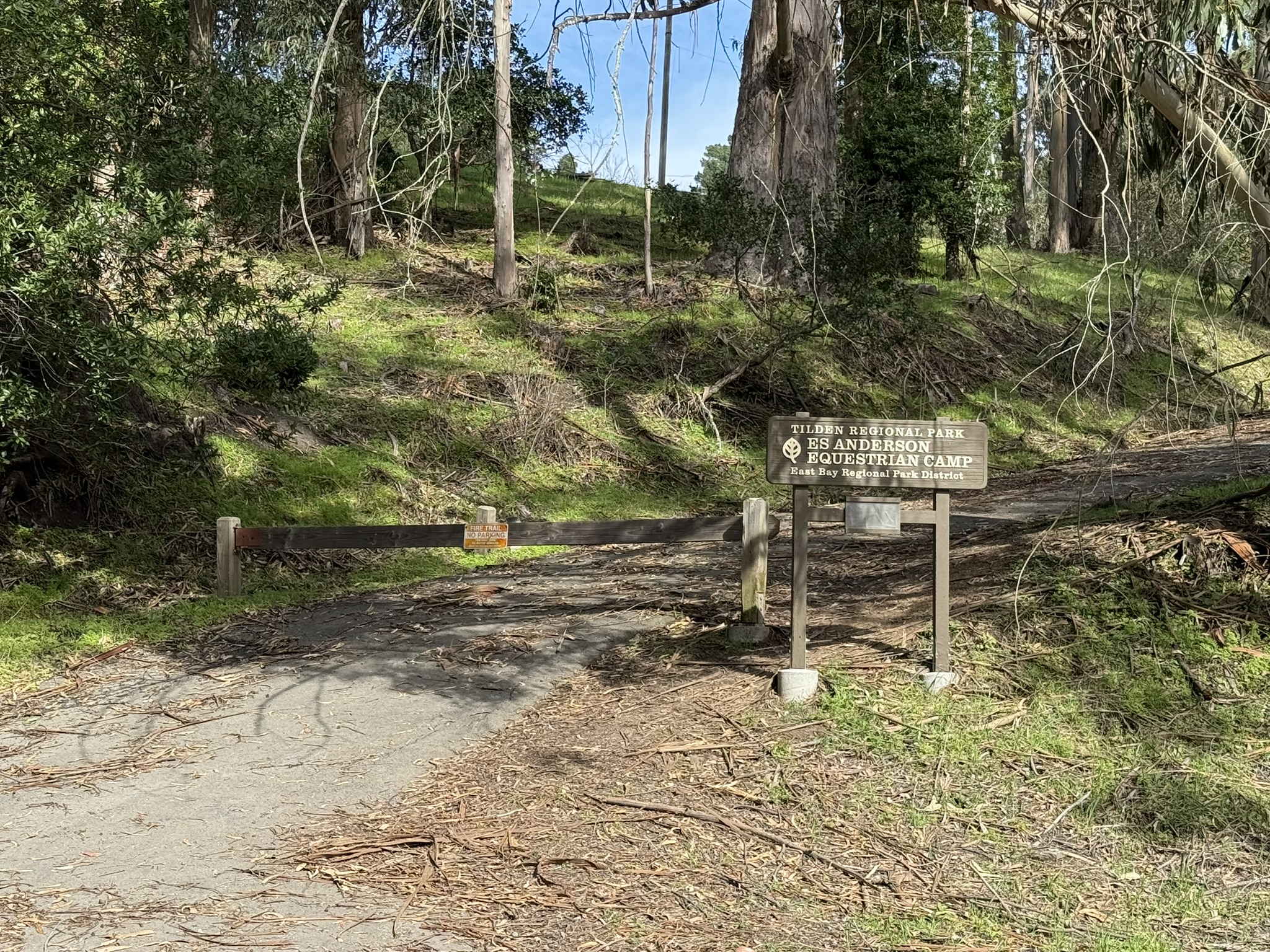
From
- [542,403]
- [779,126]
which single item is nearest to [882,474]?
[542,403]

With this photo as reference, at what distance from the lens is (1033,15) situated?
646 cm

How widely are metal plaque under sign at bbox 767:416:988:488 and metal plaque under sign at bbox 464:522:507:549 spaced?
10.7ft

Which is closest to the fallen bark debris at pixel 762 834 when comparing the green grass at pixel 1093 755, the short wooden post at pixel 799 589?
the green grass at pixel 1093 755

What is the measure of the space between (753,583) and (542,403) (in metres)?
9.16

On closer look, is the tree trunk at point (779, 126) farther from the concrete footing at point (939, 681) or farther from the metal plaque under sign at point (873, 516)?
the concrete footing at point (939, 681)

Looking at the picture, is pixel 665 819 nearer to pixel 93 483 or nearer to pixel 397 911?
pixel 397 911

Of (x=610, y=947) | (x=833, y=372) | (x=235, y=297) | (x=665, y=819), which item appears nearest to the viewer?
(x=610, y=947)

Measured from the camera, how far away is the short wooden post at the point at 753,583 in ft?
26.6

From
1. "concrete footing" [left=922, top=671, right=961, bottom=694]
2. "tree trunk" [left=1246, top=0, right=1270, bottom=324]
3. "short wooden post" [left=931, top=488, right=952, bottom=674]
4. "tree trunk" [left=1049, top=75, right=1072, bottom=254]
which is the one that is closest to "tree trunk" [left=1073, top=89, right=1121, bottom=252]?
"tree trunk" [left=1246, top=0, right=1270, bottom=324]

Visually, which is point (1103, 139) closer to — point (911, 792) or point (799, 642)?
point (799, 642)

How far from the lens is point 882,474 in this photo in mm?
6676

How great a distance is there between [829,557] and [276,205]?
20.6ft

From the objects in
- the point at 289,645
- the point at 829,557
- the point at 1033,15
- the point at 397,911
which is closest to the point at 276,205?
the point at 289,645

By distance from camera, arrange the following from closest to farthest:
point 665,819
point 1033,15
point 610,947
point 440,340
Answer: point 610,947 < point 665,819 < point 1033,15 < point 440,340
